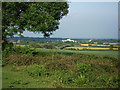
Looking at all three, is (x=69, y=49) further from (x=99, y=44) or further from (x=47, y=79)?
(x=47, y=79)

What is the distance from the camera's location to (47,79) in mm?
6980

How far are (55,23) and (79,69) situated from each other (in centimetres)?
461

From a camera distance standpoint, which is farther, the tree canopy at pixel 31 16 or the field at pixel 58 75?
the tree canopy at pixel 31 16

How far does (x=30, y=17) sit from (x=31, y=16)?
0.35 ft

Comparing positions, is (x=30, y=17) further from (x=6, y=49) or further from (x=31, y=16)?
(x=6, y=49)

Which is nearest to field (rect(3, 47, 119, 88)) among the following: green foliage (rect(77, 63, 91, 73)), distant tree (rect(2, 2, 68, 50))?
green foliage (rect(77, 63, 91, 73))

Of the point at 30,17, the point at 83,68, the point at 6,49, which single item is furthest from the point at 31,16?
the point at 83,68

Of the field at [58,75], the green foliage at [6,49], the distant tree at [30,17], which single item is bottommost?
the field at [58,75]

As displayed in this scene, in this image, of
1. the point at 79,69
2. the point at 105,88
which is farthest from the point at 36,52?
the point at 105,88

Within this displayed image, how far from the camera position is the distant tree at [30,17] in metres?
11.7

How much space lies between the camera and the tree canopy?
1171cm

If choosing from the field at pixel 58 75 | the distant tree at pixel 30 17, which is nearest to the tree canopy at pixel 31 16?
the distant tree at pixel 30 17

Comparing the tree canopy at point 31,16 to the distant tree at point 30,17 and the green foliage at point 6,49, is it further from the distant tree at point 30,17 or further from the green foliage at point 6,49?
the green foliage at point 6,49

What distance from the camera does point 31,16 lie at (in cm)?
1180
